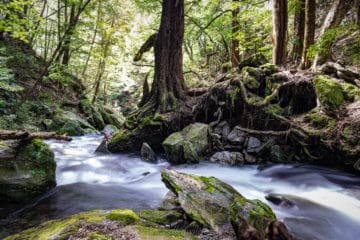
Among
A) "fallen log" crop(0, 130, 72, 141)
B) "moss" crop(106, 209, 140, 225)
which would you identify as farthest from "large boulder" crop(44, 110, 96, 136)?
"moss" crop(106, 209, 140, 225)

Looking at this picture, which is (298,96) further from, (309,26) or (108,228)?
(108,228)

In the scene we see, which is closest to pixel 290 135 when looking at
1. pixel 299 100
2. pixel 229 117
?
pixel 299 100

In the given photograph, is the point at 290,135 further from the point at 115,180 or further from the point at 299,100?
the point at 115,180

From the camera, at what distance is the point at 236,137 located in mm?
6605

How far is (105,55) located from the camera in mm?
16656

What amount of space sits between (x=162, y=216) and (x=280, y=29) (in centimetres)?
734

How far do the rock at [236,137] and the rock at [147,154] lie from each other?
2.31 m

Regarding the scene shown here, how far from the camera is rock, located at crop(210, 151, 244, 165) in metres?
6.35

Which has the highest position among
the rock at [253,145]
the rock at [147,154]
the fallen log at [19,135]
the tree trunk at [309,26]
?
the tree trunk at [309,26]

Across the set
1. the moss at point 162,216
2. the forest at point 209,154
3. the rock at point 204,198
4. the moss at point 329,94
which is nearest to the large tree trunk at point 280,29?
the forest at point 209,154

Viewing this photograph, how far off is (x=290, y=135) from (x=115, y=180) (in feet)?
14.9

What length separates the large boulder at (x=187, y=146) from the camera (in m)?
6.50

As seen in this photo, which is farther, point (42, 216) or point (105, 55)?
point (105, 55)

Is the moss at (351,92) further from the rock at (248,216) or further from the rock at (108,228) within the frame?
the rock at (108,228)
